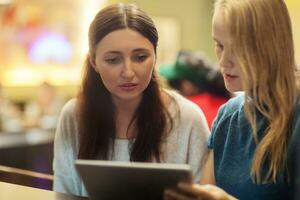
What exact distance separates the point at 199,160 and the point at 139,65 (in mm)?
340

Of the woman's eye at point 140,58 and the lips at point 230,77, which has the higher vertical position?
the woman's eye at point 140,58

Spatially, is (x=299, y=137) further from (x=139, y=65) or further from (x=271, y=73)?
(x=139, y=65)

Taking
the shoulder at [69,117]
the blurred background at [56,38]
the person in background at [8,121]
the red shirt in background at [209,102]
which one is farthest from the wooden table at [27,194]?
the blurred background at [56,38]

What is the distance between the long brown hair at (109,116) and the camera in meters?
1.66

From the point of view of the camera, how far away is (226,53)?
1410 mm

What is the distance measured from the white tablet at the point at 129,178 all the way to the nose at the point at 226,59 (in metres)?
0.34

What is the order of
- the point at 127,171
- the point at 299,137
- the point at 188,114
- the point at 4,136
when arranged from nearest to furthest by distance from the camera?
the point at 127,171
the point at 299,137
the point at 188,114
the point at 4,136

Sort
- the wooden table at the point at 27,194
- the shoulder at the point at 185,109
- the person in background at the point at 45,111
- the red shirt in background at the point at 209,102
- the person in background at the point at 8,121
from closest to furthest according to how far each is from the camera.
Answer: the wooden table at the point at 27,194, the shoulder at the point at 185,109, the red shirt in background at the point at 209,102, the person in background at the point at 8,121, the person in background at the point at 45,111

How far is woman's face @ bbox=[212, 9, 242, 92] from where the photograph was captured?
Answer: 1.39 meters

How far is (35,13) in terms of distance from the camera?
6.13 meters

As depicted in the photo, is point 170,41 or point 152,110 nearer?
point 152,110

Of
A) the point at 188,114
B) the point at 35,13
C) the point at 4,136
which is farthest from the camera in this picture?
the point at 35,13

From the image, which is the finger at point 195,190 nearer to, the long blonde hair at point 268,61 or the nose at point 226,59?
the long blonde hair at point 268,61

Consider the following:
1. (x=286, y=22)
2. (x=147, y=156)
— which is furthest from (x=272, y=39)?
(x=147, y=156)
